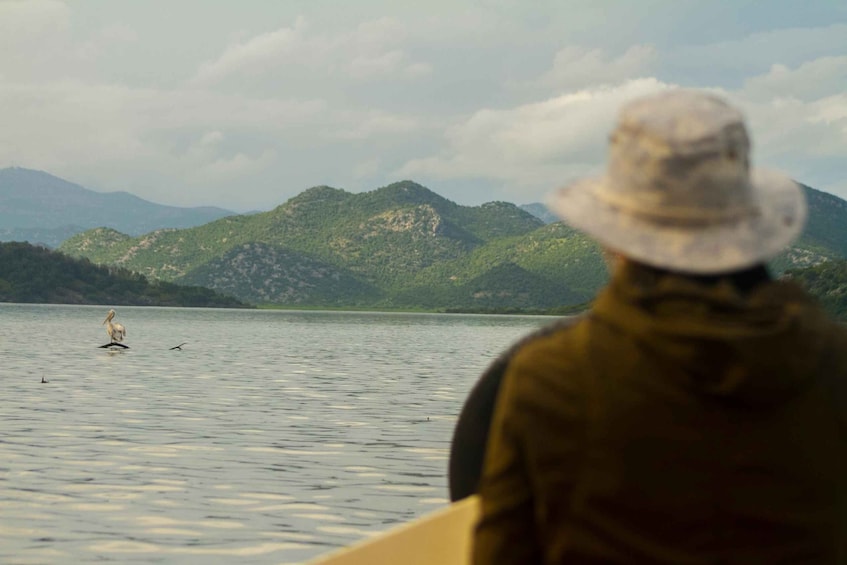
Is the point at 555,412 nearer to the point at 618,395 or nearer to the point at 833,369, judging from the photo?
the point at 618,395

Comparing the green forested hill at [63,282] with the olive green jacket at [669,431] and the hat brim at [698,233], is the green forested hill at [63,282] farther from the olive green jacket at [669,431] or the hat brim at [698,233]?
the olive green jacket at [669,431]

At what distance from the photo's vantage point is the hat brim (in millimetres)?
2262

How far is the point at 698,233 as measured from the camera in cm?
230

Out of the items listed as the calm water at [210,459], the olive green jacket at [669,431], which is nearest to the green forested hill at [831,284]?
the calm water at [210,459]

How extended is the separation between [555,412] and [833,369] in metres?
0.53

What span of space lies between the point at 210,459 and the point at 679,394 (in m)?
16.7

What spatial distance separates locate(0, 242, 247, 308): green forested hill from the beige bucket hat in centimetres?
18534

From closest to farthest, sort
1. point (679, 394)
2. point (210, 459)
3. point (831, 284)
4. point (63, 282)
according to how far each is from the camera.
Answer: point (679, 394), point (210, 459), point (831, 284), point (63, 282)

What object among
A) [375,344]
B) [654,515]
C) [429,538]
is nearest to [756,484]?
[654,515]

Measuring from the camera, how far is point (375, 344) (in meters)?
72.2

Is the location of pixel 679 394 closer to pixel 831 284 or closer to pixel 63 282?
pixel 831 284

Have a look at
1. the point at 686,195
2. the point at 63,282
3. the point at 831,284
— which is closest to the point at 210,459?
the point at 686,195

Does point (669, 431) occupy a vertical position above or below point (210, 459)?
above

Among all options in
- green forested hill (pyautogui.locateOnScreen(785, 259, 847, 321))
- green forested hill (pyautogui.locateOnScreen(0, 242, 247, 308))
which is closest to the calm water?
green forested hill (pyautogui.locateOnScreen(785, 259, 847, 321))
